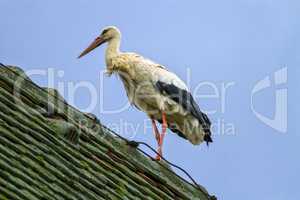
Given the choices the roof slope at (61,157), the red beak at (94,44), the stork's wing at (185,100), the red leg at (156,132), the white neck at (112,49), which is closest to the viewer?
the roof slope at (61,157)

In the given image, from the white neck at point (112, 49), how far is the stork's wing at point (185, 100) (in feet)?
3.60

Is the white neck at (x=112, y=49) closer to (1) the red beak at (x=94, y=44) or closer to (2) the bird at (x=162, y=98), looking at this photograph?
(1) the red beak at (x=94, y=44)

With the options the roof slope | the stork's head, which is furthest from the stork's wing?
the roof slope

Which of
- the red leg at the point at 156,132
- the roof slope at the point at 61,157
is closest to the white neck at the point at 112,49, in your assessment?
the red leg at the point at 156,132

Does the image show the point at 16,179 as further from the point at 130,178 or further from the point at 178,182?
the point at 178,182

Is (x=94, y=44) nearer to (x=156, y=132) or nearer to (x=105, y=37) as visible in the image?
(x=105, y=37)

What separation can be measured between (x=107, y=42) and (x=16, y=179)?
9.14m

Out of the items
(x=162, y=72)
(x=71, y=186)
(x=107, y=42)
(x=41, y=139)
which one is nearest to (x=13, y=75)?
(x=41, y=139)

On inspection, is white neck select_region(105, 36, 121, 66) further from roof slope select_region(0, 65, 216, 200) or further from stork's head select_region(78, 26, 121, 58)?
roof slope select_region(0, 65, 216, 200)

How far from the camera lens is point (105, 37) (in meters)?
14.3

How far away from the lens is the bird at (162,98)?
12344 millimetres

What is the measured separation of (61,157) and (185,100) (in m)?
6.62

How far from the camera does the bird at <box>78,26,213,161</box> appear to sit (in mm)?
12344

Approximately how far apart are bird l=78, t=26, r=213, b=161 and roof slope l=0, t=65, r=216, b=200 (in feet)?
14.8
